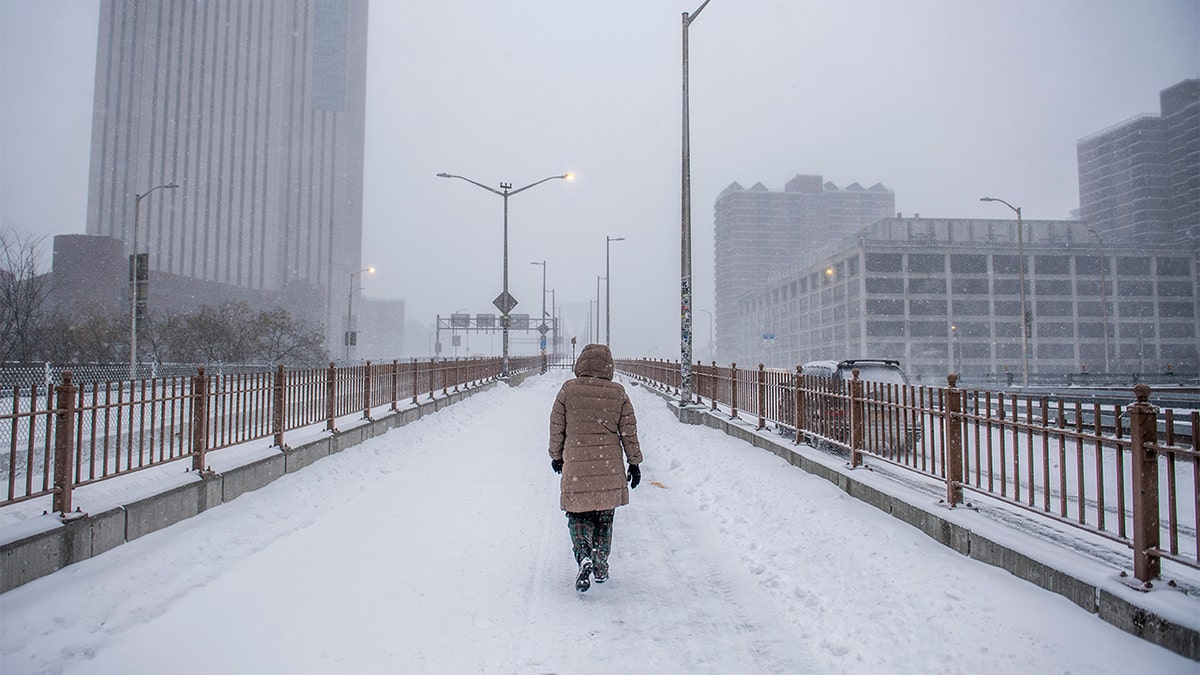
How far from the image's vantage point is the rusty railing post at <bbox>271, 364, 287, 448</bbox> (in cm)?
835

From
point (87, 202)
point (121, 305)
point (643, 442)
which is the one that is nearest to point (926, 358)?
point (643, 442)

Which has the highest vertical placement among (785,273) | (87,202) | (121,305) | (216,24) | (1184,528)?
(216,24)

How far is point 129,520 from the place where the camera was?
5.19m

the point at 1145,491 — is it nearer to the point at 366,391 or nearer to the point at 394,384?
the point at 366,391

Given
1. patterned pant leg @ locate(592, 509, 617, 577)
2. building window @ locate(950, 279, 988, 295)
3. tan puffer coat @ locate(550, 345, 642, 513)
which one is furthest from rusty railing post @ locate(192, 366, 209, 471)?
building window @ locate(950, 279, 988, 295)

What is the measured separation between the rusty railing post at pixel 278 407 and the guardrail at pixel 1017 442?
7.32m

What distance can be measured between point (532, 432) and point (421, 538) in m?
7.70

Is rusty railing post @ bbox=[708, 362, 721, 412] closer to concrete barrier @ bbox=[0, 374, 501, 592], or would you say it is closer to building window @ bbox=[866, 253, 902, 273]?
concrete barrier @ bbox=[0, 374, 501, 592]

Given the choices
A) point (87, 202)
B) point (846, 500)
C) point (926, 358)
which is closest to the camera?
point (846, 500)

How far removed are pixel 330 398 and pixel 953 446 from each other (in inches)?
350

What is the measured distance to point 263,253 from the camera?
5349 inches

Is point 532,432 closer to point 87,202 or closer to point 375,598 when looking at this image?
point 375,598

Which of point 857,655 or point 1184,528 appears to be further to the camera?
point 1184,528

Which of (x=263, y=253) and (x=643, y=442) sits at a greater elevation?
(x=263, y=253)
